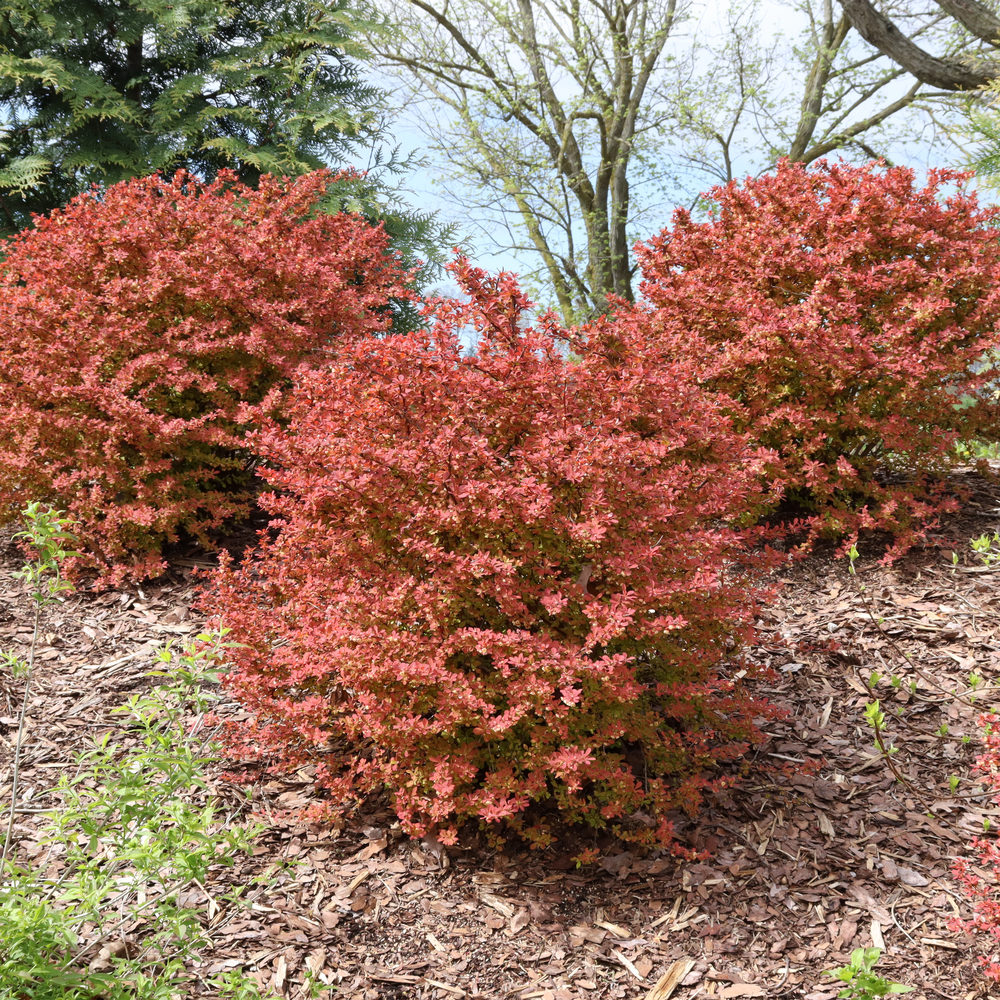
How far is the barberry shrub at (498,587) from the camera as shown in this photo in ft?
9.09

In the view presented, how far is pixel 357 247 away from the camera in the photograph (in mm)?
5992

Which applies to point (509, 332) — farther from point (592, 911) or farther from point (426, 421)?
point (592, 911)

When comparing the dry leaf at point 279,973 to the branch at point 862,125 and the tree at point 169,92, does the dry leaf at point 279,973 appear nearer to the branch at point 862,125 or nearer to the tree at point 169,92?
the tree at point 169,92

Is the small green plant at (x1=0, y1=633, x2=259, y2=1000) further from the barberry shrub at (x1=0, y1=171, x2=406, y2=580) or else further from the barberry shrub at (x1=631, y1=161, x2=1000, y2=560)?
the barberry shrub at (x1=631, y1=161, x2=1000, y2=560)

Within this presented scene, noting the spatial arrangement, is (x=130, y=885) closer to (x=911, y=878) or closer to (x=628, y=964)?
(x=628, y=964)

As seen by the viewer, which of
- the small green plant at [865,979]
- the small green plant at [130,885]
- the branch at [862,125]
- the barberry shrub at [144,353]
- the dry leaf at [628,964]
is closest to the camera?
the small green plant at [865,979]

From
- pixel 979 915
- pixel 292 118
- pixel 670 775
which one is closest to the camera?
pixel 979 915

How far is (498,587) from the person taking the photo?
277 centimetres

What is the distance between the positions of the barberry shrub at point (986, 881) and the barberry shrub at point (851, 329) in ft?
7.04

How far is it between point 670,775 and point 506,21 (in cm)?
1072

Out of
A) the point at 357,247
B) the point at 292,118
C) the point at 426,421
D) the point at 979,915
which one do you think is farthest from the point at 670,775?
the point at 292,118

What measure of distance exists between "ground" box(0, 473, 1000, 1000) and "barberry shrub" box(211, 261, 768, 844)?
8.7 inches

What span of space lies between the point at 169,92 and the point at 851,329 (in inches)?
370

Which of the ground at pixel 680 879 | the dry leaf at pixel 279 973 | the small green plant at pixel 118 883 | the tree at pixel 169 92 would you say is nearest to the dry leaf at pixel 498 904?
the ground at pixel 680 879
